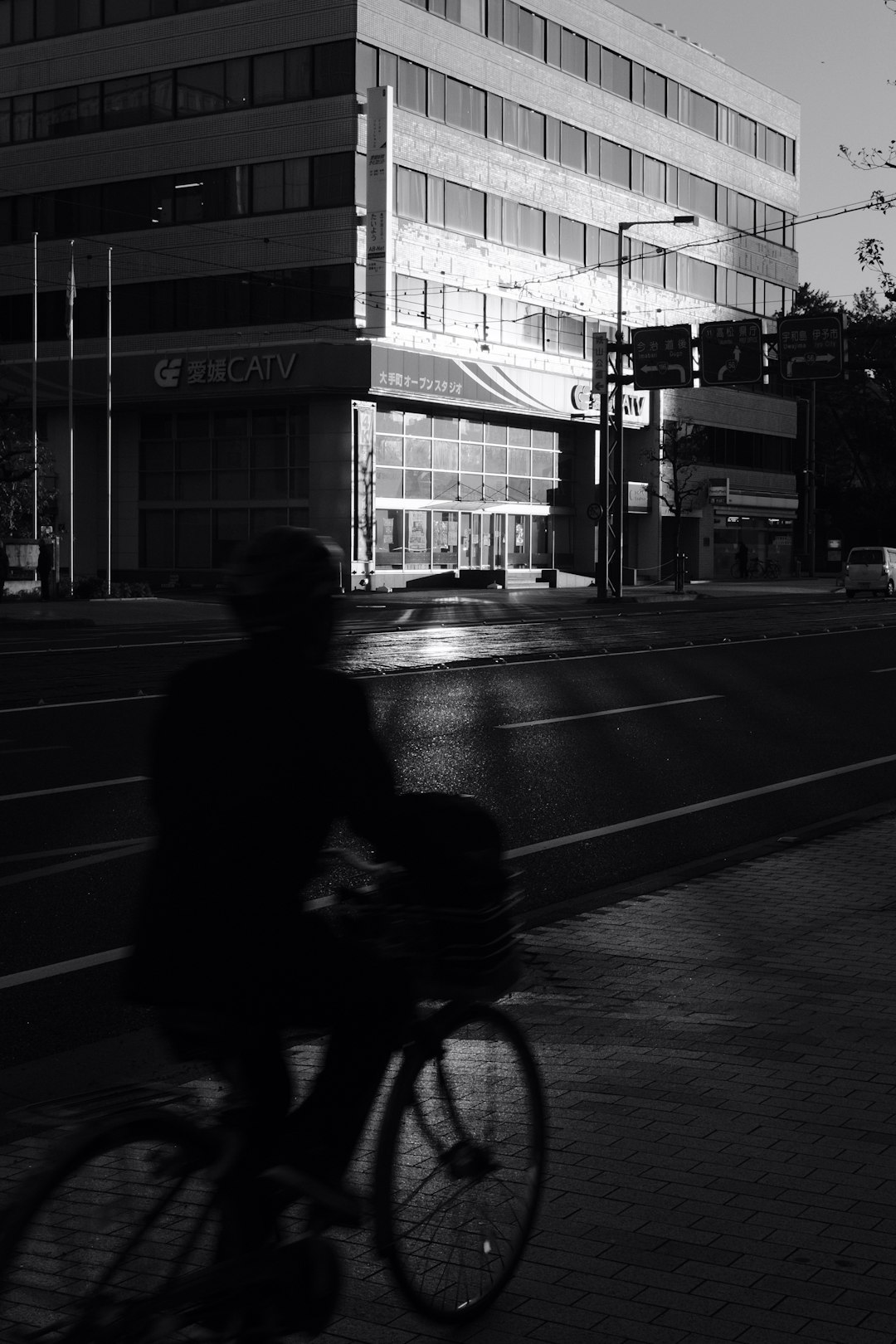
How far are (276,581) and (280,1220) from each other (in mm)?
1181

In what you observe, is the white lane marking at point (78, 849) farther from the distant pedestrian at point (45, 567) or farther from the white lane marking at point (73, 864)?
the distant pedestrian at point (45, 567)

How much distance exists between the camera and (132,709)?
1638 centimetres

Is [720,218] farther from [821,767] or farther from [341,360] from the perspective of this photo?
[821,767]

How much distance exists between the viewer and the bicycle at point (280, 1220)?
9.37ft

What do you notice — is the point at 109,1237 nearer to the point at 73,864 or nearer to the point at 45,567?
the point at 73,864

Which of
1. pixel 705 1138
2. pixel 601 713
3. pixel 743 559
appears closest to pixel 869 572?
pixel 743 559

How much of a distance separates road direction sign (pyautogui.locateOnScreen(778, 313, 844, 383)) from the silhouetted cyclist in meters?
33.8

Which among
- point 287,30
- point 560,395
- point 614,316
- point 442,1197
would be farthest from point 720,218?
point 442,1197

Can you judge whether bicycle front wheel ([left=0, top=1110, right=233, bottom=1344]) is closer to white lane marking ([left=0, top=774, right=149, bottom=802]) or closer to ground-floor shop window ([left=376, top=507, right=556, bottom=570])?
white lane marking ([left=0, top=774, right=149, bottom=802])

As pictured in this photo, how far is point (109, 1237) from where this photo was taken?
291 centimetres

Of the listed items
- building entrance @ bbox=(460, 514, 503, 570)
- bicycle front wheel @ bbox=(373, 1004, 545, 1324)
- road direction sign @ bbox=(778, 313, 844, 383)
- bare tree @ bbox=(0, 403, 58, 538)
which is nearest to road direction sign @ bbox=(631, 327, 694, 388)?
road direction sign @ bbox=(778, 313, 844, 383)

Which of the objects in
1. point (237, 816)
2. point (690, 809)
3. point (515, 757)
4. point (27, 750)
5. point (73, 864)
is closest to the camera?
point (237, 816)

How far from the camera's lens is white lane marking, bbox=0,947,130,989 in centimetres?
664

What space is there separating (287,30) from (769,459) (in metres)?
34.1
